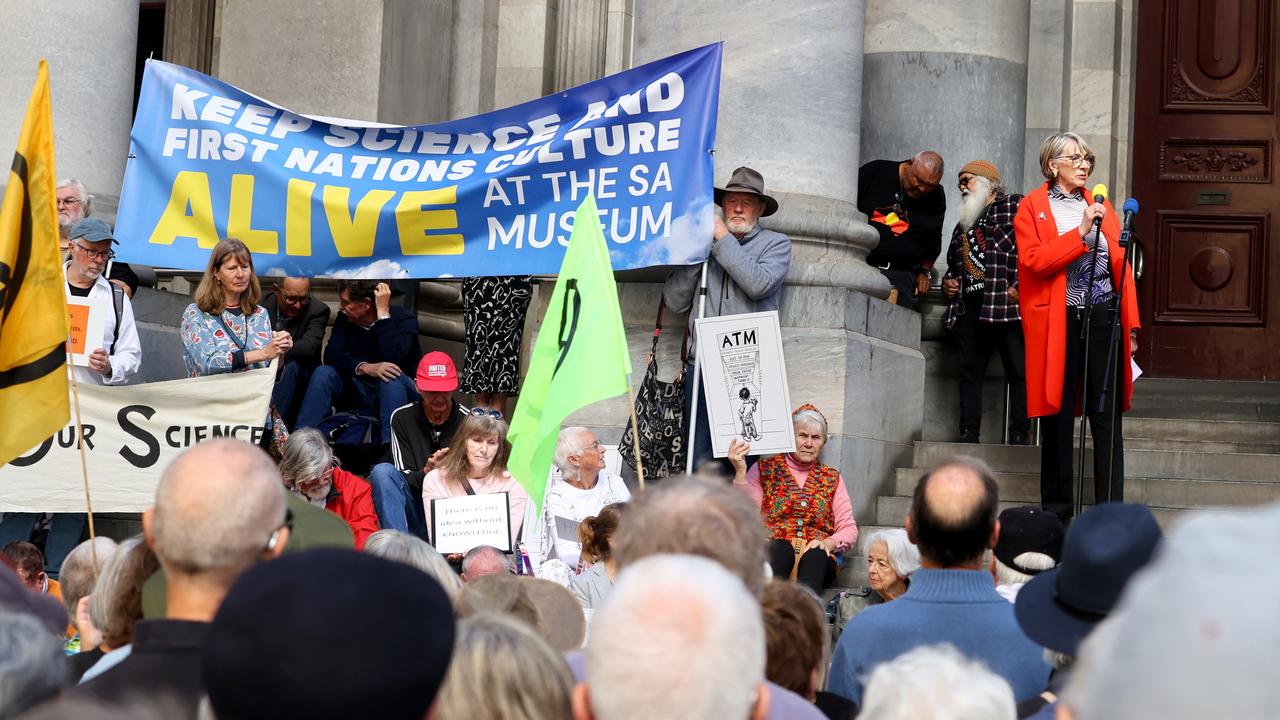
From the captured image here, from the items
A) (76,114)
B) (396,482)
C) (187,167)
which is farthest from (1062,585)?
(76,114)

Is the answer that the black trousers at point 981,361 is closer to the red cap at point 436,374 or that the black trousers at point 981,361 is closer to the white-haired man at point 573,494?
the white-haired man at point 573,494

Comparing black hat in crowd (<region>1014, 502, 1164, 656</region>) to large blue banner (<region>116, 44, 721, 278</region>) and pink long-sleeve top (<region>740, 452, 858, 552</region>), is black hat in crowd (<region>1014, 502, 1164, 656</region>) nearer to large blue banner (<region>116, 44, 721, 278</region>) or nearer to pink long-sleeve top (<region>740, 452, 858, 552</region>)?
pink long-sleeve top (<region>740, 452, 858, 552</region>)

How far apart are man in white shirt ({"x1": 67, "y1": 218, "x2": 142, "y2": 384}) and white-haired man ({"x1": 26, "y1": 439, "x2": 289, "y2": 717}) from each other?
5.93 m

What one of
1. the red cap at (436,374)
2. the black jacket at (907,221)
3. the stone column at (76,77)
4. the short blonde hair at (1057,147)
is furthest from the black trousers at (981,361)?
the stone column at (76,77)

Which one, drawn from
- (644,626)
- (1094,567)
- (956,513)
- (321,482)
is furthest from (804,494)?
(644,626)

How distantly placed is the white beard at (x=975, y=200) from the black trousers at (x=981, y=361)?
0.53m

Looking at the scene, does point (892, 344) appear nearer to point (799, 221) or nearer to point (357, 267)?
point (799, 221)

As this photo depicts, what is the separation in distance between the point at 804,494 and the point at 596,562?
1.55m

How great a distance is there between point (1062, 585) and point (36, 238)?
158 inches

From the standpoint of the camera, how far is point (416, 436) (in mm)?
9461

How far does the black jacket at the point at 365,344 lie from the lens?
34.0 feet

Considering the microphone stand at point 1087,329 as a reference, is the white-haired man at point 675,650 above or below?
below

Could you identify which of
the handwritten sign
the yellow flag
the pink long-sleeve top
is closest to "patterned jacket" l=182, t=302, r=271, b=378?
the handwritten sign

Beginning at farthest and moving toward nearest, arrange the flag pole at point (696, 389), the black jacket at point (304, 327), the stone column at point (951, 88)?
the stone column at point (951, 88), the black jacket at point (304, 327), the flag pole at point (696, 389)
